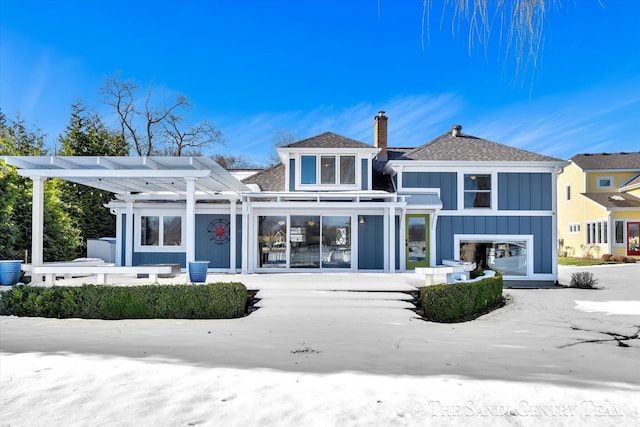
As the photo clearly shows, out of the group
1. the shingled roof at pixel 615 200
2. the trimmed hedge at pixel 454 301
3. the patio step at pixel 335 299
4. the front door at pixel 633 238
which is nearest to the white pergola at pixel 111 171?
the patio step at pixel 335 299

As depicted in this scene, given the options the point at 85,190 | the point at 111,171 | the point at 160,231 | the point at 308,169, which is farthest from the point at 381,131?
the point at 85,190

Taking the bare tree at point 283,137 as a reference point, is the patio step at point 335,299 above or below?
below

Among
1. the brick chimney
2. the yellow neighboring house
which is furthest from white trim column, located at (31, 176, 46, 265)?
the yellow neighboring house

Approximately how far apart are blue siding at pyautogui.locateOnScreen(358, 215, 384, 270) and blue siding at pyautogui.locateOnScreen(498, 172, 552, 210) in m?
4.59

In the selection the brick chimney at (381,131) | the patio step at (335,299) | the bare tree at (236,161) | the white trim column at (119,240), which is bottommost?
the patio step at (335,299)

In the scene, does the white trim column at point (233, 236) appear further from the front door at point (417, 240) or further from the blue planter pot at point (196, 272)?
the front door at point (417, 240)

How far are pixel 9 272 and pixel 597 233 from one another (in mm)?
31178

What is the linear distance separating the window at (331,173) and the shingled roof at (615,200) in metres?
19.8

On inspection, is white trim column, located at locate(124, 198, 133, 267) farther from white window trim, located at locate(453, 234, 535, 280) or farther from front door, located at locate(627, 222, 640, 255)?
front door, located at locate(627, 222, 640, 255)

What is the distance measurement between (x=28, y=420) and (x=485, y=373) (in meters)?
4.55

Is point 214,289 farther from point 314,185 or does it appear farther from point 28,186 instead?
point 28,186

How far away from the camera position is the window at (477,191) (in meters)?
15.4

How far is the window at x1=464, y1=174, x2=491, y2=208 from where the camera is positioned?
15375 mm

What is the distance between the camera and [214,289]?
346 inches
